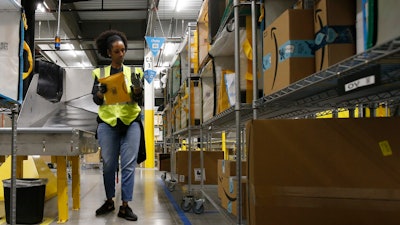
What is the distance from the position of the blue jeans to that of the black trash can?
0.55m

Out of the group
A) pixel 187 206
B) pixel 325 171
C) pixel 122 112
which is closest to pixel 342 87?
pixel 325 171

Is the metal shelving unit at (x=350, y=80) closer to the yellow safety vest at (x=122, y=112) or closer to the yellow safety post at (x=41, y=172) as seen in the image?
the yellow safety vest at (x=122, y=112)

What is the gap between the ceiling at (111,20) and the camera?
934 centimetres

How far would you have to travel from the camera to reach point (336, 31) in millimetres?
1291

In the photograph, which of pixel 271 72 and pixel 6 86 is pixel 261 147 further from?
pixel 6 86

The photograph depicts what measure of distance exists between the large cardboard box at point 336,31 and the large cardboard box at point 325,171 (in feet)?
0.99

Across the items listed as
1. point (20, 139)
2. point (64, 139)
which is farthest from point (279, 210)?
point (20, 139)

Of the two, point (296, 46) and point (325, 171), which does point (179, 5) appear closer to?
point (296, 46)

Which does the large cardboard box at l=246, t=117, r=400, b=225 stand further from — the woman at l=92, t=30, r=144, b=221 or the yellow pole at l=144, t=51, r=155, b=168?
the yellow pole at l=144, t=51, r=155, b=168

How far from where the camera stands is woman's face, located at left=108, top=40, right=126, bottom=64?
129 inches

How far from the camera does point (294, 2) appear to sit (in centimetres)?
187

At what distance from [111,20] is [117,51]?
28.2 feet

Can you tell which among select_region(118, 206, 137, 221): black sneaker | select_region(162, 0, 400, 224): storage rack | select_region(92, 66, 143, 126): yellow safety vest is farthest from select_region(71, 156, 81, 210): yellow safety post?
select_region(162, 0, 400, 224): storage rack

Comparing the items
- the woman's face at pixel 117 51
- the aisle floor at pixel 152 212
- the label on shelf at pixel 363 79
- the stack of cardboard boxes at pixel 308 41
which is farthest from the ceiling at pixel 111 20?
the label on shelf at pixel 363 79
